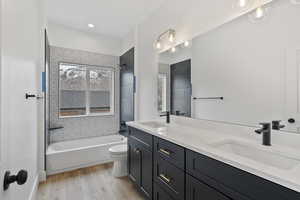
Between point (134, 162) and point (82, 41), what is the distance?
297 cm

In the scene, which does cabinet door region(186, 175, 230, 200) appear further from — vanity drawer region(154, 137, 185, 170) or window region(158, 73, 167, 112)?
window region(158, 73, 167, 112)

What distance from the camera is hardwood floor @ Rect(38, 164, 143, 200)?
1.95 metres

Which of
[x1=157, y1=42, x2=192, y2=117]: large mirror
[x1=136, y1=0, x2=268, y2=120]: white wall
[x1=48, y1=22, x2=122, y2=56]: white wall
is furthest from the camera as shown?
[x1=48, y1=22, x2=122, y2=56]: white wall

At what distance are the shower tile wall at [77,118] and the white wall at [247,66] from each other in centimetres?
257

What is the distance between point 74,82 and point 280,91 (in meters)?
3.74

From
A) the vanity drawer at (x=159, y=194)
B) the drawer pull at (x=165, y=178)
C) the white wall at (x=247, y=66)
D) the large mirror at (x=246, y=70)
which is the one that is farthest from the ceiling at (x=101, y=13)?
the vanity drawer at (x=159, y=194)

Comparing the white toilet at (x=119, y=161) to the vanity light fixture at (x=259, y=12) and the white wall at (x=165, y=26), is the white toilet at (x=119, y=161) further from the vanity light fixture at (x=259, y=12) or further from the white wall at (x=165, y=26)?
the vanity light fixture at (x=259, y=12)

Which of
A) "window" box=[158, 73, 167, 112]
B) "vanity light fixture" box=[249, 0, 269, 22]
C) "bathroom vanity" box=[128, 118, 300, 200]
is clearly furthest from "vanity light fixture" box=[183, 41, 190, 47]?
"bathroom vanity" box=[128, 118, 300, 200]

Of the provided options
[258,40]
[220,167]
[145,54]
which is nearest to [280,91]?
[258,40]

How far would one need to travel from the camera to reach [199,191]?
106 centimetres

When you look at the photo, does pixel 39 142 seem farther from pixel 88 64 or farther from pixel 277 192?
pixel 277 192

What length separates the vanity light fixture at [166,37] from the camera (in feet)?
7.25

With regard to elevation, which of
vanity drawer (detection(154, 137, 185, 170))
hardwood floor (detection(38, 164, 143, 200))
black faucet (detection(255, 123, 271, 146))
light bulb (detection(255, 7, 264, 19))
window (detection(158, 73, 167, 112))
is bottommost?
hardwood floor (detection(38, 164, 143, 200))

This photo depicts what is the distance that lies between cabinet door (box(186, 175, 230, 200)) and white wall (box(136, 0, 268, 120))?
151 centimetres
